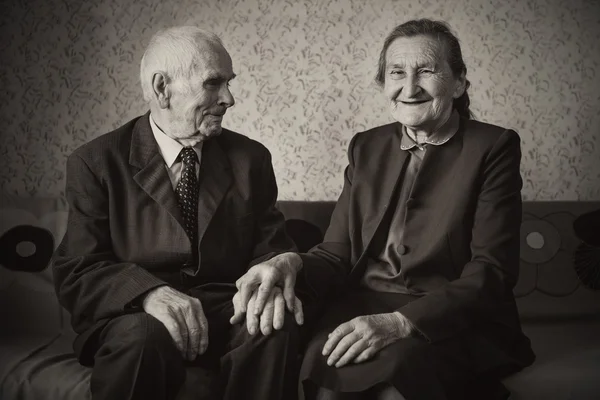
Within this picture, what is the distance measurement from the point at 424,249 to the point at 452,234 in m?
0.08

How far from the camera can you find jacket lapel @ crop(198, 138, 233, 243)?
158 centimetres

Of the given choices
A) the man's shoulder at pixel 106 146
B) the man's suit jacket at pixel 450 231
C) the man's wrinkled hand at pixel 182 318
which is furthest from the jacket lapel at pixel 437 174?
the man's shoulder at pixel 106 146

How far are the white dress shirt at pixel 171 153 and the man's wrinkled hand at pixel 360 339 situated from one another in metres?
0.58

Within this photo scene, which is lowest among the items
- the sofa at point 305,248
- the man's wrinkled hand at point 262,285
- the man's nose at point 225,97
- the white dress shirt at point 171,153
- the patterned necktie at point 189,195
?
the sofa at point 305,248

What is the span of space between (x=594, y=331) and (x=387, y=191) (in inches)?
33.3

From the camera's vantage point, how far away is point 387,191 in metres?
1.67

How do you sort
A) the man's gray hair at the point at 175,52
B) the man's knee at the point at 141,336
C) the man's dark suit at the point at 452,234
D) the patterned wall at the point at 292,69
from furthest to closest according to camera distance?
the patterned wall at the point at 292,69, the man's gray hair at the point at 175,52, the man's dark suit at the point at 452,234, the man's knee at the point at 141,336

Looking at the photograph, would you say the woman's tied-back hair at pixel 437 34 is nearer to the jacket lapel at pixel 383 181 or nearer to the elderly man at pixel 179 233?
the jacket lapel at pixel 383 181

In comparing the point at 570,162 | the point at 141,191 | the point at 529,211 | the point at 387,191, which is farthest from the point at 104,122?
the point at 570,162

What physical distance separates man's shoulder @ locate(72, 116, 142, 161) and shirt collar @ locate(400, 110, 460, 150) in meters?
0.74

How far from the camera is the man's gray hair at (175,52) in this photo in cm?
156

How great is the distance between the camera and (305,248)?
6.72ft

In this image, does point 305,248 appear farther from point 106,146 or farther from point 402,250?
point 106,146

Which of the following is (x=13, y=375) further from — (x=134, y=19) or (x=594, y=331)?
(x=594, y=331)
